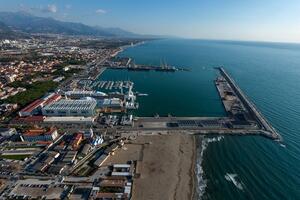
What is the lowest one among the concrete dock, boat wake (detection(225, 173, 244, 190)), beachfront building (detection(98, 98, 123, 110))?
beachfront building (detection(98, 98, 123, 110))

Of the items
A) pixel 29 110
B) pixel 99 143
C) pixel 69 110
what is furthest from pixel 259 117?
pixel 29 110

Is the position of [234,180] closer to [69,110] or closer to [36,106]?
[69,110]

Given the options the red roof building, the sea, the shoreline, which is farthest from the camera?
the red roof building

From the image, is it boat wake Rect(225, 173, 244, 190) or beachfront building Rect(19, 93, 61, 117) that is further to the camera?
beachfront building Rect(19, 93, 61, 117)

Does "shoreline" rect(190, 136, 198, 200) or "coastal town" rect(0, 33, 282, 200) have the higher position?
"shoreline" rect(190, 136, 198, 200)

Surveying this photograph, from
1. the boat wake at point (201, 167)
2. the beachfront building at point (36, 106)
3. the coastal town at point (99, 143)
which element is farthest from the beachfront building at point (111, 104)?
the boat wake at point (201, 167)

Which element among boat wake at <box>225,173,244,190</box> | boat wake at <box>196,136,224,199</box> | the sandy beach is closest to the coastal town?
the sandy beach

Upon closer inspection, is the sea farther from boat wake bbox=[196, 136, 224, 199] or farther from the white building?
the white building

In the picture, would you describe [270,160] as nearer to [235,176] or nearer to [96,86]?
[235,176]

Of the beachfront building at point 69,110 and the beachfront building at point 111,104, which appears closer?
the beachfront building at point 69,110

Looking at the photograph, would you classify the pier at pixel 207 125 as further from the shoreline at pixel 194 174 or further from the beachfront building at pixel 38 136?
the shoreline at pixel 194 174
